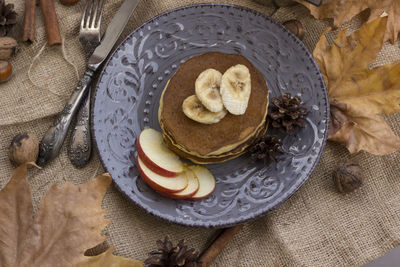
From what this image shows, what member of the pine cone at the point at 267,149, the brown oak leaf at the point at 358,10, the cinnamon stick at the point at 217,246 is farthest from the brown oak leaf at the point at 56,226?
the brown oak leaf at the point at 358,10

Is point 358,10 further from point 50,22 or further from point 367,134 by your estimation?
point 50,22

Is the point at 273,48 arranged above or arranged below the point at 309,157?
above

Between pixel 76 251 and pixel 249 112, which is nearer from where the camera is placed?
pixel 76 251

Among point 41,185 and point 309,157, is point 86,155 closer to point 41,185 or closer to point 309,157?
point 41,185

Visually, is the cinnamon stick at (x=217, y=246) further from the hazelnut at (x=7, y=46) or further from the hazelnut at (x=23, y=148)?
the hazelnut at (x=7, y=46)

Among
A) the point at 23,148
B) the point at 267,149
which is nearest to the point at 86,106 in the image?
the point at 23,148

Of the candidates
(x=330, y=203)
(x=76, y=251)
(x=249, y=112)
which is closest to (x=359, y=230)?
(x=330, y=203)
